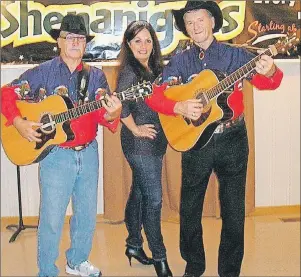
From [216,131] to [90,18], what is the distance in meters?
1.23

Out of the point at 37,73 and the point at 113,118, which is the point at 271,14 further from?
the point at 37,73

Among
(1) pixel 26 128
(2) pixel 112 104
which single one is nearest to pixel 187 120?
(2) pixel 112 104

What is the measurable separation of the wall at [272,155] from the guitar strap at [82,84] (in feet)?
3.26

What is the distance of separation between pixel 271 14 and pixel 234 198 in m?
1.41

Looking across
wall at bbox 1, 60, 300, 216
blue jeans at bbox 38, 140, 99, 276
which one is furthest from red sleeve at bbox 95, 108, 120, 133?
wall at bbox 1, 60, 300, 216

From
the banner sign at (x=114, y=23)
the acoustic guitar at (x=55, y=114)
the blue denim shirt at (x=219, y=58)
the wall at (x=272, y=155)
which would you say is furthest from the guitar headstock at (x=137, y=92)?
the wall at (x=272, y=155)

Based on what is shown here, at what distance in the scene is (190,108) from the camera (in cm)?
245

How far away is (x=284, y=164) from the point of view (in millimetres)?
3527

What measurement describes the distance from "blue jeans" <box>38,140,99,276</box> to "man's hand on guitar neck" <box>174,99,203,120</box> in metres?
0.46

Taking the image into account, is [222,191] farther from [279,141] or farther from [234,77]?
[279,141]

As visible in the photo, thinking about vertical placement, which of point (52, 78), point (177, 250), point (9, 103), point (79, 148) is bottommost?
point (177, 250)

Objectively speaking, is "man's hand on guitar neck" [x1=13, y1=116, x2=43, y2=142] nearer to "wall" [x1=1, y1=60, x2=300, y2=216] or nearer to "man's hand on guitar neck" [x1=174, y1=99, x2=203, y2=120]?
"man's hand on guitar neck" [x1=174, y1=99, x2=203, y2=120]

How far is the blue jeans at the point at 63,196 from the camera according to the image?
2.50m

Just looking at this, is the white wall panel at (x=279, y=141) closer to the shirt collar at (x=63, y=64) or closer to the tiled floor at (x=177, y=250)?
the tiled floor at (x=177, y=250)
